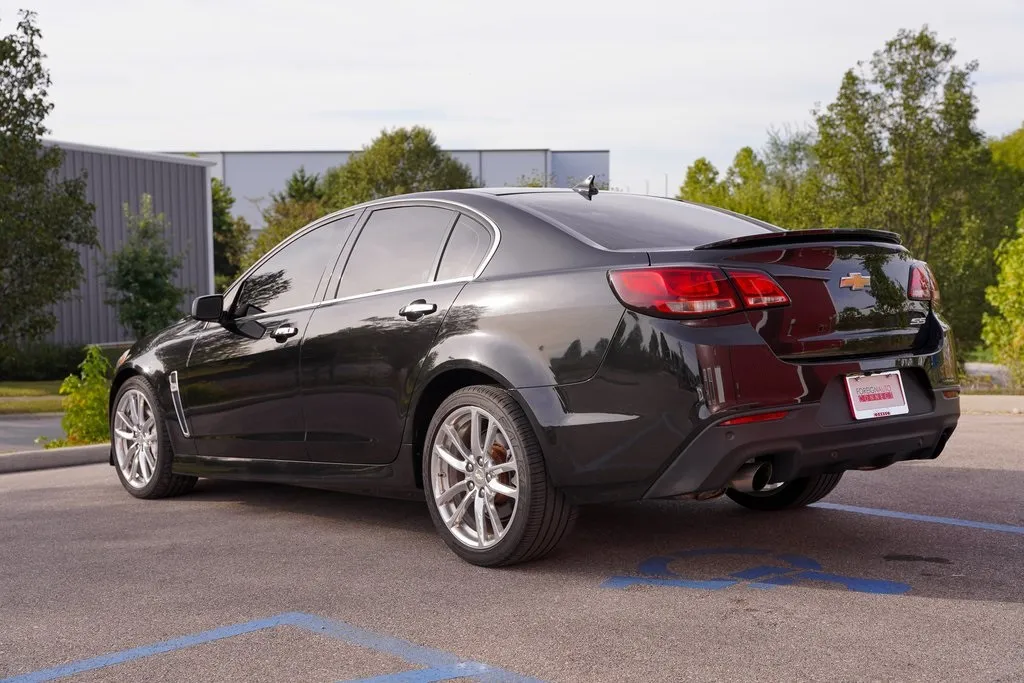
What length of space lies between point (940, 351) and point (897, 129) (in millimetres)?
44252

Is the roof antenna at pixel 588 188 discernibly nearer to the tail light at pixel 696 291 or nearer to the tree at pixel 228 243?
the tail light at pixel 696 291

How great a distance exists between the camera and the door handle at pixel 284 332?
6.06 metres

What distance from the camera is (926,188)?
46.5 metres

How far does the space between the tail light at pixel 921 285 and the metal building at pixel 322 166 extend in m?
65.5

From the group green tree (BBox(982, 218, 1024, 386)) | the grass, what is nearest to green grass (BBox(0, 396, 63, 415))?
the grass

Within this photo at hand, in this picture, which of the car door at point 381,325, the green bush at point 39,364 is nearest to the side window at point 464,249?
the car door at point 381,325

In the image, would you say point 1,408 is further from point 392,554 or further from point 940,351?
point 940,351

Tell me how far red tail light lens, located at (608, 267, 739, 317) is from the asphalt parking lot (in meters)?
1.08

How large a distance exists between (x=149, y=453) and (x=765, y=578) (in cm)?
409

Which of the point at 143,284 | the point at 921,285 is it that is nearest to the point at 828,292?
the point at 921,285

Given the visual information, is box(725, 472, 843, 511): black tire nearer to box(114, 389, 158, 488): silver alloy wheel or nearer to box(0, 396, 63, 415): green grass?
box(114, 389, 158, 488): silver alloy wheel

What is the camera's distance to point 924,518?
5879 mm

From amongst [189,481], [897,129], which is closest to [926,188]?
[897,129]

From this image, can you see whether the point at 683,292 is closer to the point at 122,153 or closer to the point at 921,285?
the point at 921,285
